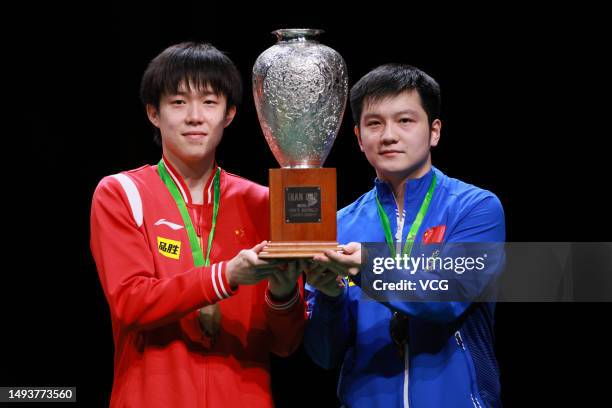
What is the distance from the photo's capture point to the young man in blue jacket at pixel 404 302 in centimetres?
212

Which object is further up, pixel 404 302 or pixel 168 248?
pixel 168 248

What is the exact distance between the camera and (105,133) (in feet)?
9.62

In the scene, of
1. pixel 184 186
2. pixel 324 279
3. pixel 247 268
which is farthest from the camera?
pixel 184 186

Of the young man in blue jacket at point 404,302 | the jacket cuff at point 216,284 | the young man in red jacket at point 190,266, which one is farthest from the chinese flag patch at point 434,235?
Answer: the jacket cuff at point 216,284

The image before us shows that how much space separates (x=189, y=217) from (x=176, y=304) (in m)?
0.26

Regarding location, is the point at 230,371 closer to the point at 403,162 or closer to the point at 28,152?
the point at 403,162

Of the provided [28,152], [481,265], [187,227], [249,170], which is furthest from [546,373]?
[28,152]

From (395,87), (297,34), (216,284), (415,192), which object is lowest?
(216,284)

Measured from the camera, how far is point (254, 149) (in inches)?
117

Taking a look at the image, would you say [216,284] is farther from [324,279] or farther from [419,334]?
[419,334]

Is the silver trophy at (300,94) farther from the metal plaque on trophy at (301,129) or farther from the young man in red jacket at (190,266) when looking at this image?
the young man in red jacket at (190,266)

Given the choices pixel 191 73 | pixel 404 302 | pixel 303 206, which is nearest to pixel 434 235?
pixel 404 302

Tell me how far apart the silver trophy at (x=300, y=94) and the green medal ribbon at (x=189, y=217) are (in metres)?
0.20

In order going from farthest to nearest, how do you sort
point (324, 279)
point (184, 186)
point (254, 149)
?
point (254, 149) < point (184, 186) < point (324, 279)
